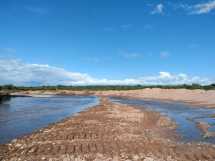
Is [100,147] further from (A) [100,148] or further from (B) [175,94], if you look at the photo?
(B) [175,94]

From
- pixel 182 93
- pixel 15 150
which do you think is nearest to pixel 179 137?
pixel 15 150

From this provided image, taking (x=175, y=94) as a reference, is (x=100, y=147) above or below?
below

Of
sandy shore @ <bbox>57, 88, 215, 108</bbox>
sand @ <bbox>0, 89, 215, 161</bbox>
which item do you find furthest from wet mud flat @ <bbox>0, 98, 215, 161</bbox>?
sandy shore @ <bbox>57, 88, 215, 108</bbox>

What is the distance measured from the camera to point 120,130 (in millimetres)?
14453

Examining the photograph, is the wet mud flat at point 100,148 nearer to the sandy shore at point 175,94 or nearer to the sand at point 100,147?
the sand at point 100,147

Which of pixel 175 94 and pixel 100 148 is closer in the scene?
pixel 100 148

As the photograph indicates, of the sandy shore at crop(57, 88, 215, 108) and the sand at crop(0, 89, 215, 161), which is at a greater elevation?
the sandy shore at crop(57, 88, 215, 108)

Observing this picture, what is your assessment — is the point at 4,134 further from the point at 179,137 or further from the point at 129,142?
the point at 179,137

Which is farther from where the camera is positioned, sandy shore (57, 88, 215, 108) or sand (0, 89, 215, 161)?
sandy shore (57, 88, 215, 108)

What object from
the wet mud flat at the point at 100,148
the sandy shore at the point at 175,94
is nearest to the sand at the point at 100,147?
the wet mud flat at the point at 100,148


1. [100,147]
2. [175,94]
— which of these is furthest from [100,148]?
[175,94]

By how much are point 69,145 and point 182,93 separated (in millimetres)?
53934

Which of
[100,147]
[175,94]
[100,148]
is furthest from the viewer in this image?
[175,94]

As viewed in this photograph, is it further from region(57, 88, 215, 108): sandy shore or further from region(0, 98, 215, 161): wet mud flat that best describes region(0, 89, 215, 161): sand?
region(57, 88, 215, 108): sandy shore
